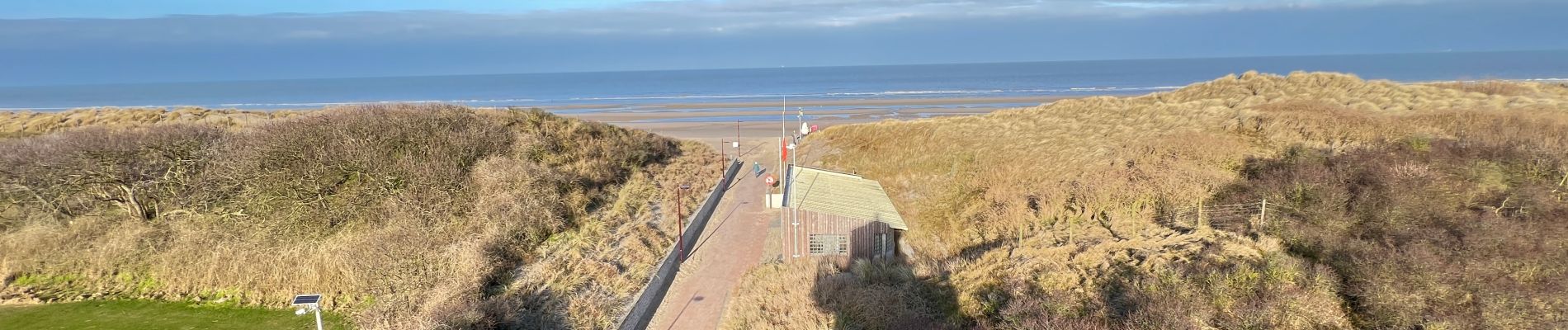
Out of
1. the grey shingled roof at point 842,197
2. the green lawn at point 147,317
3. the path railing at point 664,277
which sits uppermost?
the grey shingled roof at point 842,197

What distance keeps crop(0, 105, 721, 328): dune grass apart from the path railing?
0.37m

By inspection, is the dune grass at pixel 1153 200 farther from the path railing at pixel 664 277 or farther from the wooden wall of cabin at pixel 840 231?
the path railing at pixel 664 277

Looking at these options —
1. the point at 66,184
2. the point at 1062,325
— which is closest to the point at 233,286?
the point at 66,184

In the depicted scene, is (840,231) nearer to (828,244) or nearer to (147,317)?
(828,244)

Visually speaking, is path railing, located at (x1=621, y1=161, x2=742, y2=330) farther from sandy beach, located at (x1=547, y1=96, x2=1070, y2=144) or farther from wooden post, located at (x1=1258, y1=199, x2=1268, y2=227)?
sandy beach, located at (x1=547, y1=96, x2=1070, y2=144)

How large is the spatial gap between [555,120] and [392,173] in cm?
1109

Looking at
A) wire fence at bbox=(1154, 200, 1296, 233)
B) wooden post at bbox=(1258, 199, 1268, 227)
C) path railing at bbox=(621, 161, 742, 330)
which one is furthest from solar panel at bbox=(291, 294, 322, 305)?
wooden post at bbox=(1258, 199, 1268, 227)

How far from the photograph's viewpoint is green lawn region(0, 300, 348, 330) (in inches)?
537

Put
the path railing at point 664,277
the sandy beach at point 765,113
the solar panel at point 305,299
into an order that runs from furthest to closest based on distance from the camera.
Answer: the sandy beach at point 765,113 < the path railing at point 664,277 < the solar panel at point 305,299

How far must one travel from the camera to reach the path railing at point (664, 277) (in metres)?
11.7

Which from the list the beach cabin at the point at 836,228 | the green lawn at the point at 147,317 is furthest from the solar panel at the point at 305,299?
the beach cabin at the point at 836,228

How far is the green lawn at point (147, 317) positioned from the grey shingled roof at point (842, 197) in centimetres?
1003

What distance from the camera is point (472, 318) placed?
35.4 feet

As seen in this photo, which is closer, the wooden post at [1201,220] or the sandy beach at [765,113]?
the wooden post at [1201,220]
